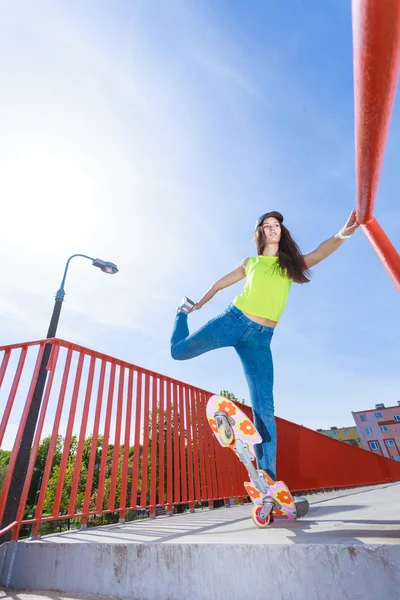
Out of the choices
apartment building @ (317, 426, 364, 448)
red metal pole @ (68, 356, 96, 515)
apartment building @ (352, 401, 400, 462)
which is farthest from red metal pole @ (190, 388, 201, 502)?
apartment building @ (317, 426, 364, 448)

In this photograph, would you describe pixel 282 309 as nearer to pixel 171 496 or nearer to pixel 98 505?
pixel 98 505

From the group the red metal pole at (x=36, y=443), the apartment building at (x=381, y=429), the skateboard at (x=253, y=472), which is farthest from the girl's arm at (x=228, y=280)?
the apartment building at (x=381, y=429)

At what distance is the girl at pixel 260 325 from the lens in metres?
2.12

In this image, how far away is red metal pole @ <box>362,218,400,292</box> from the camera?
909mm

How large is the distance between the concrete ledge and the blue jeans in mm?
973

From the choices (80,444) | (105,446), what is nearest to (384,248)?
(80,444)

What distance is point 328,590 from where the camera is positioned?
37.4 inches

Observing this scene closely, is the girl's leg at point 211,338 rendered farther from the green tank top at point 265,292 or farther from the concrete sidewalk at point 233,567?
the concrete sidewalk at point 233,567

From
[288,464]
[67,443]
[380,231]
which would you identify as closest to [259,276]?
[380,231]

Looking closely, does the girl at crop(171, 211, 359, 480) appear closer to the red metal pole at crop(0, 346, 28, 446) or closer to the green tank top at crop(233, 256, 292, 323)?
the green tank top at crop(233, 256, 292, 323)

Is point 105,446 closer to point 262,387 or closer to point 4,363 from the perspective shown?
point 4,363

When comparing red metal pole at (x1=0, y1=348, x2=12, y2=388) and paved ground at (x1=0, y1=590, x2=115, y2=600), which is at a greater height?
red metal pole at (x1=0, y1=348, x2=12, y2=388)

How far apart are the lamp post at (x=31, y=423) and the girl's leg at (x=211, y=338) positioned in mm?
1182

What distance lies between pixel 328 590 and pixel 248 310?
4.93 feet
